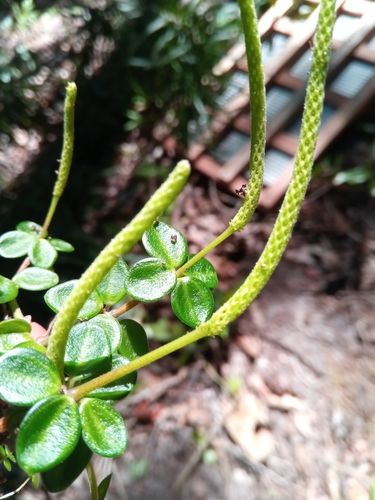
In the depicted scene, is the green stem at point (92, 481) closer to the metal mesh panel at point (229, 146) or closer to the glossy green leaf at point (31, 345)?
the glossy green leaf at point (31, 345)

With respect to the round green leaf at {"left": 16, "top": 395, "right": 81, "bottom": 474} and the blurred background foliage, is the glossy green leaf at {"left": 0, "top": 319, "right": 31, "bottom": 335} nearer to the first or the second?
the round green leaf at {"left": 16, "top": 395, "right": 81, "bottom": 474}

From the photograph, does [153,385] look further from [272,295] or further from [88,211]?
[88,211]

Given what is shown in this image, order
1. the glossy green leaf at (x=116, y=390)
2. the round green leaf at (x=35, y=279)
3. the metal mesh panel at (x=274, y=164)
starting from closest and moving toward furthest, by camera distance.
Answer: the glossy green leaf at (x=116, y=390), the round green leaf at (x=35, y=279), the metal mesh panel at (x=274, y=164)

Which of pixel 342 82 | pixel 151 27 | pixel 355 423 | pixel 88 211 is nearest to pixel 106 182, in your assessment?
pixel 88 211

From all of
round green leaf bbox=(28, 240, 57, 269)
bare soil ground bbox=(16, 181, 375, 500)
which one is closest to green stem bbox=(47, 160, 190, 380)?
round green leaf bbox=(28, 240, 57, 269)

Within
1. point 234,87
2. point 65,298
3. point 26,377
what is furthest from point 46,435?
point 234,87

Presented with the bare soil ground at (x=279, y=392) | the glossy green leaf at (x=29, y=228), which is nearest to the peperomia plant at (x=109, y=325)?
the glossy green leaf at (x=29, y=228)
